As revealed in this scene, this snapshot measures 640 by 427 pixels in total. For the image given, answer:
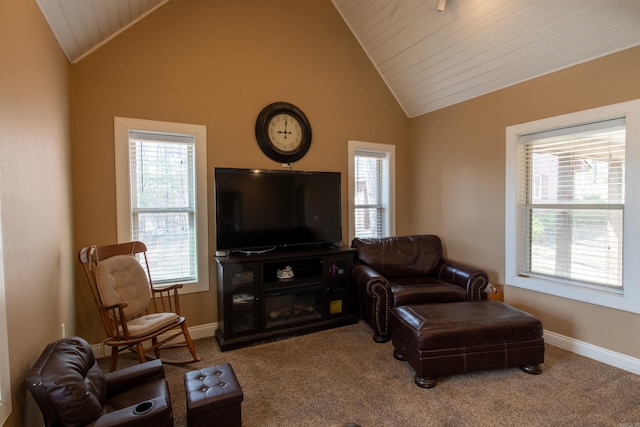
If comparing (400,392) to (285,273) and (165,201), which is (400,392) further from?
(165,201)

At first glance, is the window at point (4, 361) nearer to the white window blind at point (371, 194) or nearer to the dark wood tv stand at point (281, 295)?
the dark wood tv stand at point (281, 295)

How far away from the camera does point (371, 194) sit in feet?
14.2

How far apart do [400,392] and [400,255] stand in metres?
1.80

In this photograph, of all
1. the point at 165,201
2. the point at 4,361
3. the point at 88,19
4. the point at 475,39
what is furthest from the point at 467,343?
the point at 88,19

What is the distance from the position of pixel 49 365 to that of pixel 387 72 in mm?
4272

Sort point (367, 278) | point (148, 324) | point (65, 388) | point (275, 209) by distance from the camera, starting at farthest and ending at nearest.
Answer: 1. point (275, 209)
2. point (367, 278)
3. point (148, 324)
4. point (65, 388)

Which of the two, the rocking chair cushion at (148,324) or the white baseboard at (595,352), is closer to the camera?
the rocking chair cushion at (148,324)

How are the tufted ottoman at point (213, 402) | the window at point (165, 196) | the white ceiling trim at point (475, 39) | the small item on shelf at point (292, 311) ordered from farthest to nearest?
the small item on shelf at point (292, 311)
the window at point (165, 196)
the white ceiling trim at point (475, 39)
the tufted ottoman at point (213, 402)

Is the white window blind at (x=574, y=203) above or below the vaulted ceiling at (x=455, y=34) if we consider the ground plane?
below

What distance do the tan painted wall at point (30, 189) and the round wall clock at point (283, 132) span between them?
5.63 feet

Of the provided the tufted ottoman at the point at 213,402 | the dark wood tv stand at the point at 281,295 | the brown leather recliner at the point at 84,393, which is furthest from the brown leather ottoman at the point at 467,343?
the brown leather recliner at the point at 84,393

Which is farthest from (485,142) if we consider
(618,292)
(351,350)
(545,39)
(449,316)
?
(351,350)

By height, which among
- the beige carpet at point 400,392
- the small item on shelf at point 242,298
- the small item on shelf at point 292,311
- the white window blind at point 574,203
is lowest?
the beige carpet at point 400,392

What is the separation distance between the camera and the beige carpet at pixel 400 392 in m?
1.99
